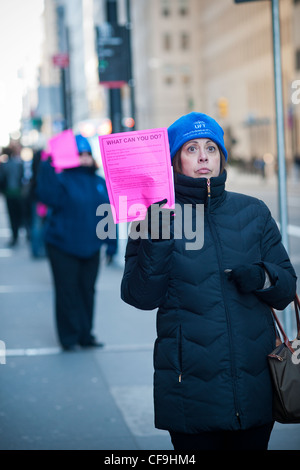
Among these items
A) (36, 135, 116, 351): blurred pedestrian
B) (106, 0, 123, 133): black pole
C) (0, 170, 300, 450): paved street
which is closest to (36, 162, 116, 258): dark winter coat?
(36, 135, 116, 351): blurred pedestrian

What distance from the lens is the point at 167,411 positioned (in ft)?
10.8

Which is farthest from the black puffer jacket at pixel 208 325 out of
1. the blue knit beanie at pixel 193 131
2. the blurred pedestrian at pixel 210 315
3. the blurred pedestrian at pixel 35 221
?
the blurred pedestrian at pixel 35 221

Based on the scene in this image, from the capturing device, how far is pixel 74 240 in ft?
25.1

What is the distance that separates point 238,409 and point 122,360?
420 cm

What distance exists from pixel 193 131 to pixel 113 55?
982 centimetres

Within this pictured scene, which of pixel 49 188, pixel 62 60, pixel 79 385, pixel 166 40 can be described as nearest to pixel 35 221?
pixel 62 60

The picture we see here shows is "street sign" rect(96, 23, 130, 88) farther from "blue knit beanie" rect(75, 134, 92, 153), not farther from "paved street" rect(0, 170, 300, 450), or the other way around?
"blue knit beanie" rect(75, 134, 92, 153)

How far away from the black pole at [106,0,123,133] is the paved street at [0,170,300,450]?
4015mm

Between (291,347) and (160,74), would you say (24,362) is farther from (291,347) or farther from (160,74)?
(160,74)

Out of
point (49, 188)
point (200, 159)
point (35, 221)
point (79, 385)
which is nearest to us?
point (200, 159)

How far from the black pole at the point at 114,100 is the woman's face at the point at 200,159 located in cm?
1052

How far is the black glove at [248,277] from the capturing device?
10.5ft

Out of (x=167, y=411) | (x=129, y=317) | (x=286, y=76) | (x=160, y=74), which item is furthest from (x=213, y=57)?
(x=167, y=411)

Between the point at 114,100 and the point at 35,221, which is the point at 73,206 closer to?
the point at 114,100
